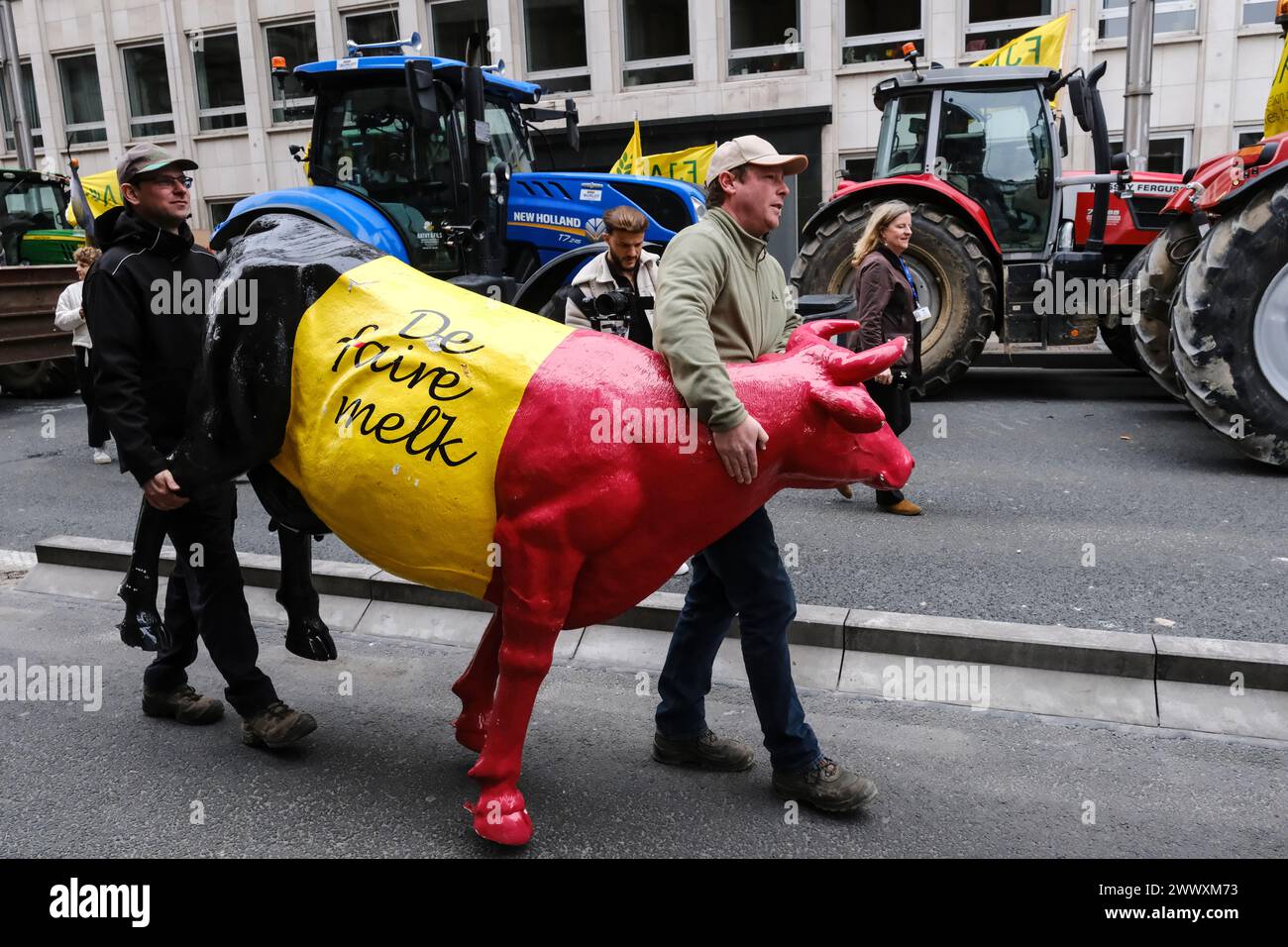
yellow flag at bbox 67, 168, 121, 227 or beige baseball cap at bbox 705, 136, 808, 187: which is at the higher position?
yellow flag at bbox 67, 168, 121, 227

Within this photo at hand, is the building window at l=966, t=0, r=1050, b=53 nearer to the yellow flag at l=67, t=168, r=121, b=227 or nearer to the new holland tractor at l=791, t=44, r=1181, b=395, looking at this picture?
the new holland tractor at l=791, t=44, r=1181, b=395

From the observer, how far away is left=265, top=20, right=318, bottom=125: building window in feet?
68.9

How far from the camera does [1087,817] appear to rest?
3057 mm

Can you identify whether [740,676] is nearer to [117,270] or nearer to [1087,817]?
[1087,817]

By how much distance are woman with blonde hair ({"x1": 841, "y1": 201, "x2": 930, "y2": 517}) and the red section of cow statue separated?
10.4 ft

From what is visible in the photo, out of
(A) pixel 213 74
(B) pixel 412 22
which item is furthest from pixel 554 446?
(A) pixel 213 74

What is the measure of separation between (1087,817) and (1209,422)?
175 inches

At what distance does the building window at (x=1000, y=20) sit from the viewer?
54.4ft

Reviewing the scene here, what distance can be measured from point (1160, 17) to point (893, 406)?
13.9 metres

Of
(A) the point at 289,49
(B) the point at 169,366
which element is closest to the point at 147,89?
(A) the point at 289,49

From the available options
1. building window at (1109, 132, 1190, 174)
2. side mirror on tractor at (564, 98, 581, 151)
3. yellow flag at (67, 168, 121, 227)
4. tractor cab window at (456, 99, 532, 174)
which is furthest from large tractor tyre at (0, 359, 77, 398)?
building window at (1109, 132, 1190, 174)

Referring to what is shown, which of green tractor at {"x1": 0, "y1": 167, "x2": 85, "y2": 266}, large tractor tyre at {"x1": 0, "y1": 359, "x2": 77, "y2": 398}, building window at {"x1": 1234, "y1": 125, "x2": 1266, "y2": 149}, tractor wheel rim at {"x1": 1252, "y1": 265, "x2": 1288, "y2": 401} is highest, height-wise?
building window at {"x1": 1234, "y1": 125, "x2": 1266, "y2": 149}

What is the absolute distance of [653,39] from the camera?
62.2 feet

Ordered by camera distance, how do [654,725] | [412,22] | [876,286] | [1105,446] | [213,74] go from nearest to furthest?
[654,725], [876,286], [1105,446], [412,22], [213,74]
